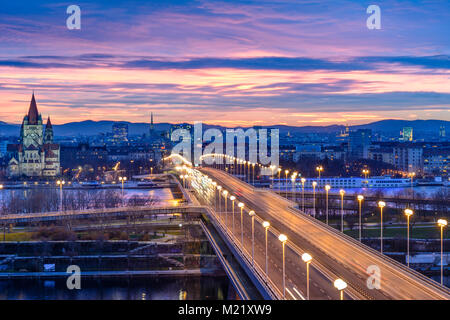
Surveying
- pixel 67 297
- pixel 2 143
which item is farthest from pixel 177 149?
pixel 67 297

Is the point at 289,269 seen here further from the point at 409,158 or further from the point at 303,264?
the point at 409,158

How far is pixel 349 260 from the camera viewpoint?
31.2ft

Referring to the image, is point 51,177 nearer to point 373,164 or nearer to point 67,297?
point 373,164

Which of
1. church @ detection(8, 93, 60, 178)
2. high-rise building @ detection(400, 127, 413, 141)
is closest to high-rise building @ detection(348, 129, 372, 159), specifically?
high-rise building @ detection(400, 127, 413, 141)

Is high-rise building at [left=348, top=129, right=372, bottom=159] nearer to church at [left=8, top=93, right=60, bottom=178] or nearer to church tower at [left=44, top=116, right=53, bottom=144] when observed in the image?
church tower at [left=44, top=116, right=53, bottom=144]

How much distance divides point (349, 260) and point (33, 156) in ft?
149

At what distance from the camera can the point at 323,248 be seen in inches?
416

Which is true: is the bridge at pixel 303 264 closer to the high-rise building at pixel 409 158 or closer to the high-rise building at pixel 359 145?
the high-rise building at pixel 409 158

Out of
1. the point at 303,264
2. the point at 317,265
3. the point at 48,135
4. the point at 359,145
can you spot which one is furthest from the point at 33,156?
the point at 317,265

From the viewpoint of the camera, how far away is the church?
163 ft

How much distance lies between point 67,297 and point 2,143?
248 feet

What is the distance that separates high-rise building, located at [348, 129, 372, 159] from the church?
35.5m

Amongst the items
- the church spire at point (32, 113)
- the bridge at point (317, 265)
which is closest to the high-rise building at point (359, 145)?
the church spire at point (32, 113)

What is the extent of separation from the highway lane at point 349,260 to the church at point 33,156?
37.5 meters
